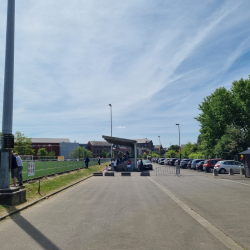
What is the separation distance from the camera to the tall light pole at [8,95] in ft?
32.4

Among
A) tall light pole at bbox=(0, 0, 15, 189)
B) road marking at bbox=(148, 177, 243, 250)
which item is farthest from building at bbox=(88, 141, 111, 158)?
road marking at bbox=(148, 177, 243, 250)

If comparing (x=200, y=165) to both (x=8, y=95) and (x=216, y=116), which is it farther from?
(x=8, y=95)

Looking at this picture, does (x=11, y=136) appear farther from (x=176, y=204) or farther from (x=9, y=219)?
(x=176, y=204)

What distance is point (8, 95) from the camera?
33.3 ft

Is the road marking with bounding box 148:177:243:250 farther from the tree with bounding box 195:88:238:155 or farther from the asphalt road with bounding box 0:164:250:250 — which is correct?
the tree with bounding box 195:88:238:155

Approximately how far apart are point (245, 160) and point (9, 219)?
2166cm

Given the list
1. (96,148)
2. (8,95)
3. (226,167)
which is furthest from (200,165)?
(96,148)

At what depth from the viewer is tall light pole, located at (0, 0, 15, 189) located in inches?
389

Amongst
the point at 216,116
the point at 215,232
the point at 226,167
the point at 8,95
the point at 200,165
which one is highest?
the point at 216,116

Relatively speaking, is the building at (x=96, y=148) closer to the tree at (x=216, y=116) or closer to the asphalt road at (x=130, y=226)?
the tree at (x=216, y=116)

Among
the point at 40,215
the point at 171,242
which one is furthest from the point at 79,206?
the point at 171,242

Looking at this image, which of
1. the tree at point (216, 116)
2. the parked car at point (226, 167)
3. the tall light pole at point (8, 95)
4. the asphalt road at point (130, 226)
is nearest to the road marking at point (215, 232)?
the asphalt road at point (130, 226)

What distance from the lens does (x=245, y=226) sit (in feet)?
22.8

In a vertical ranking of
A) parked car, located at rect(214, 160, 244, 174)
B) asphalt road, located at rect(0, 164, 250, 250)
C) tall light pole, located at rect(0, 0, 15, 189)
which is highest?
tall light pole, located at rect(0, 0, 15, 189)
